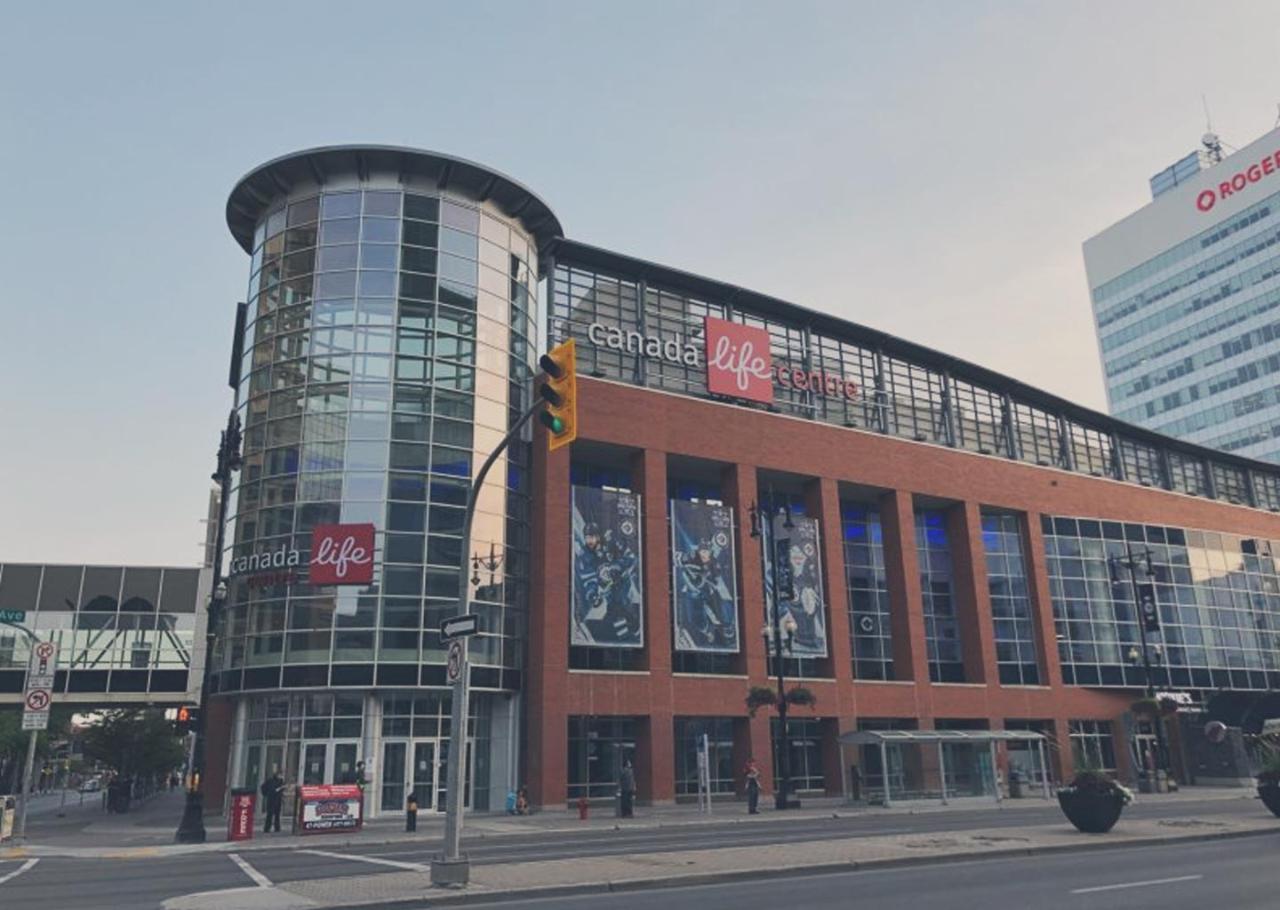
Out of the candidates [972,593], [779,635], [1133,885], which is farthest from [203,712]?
[972,593]

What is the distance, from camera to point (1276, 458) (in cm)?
10700

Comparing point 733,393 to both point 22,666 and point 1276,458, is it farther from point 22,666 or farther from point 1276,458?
point 1276,458

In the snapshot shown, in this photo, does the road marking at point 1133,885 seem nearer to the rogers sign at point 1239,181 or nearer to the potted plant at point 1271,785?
the potted plant at point 1271,785

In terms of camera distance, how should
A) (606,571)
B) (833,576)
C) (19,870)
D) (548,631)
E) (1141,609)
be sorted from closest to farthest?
1. (19,870)
2. (548,631)
3. (606,571)
4. (833,576)
5. (1141,609)

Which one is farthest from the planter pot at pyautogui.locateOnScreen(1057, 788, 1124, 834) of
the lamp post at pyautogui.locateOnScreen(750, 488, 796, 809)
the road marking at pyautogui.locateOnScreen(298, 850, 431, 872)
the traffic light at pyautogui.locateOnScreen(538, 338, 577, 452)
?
the traffic light at pyautogui.locateOnScreen(538, 338, 577, 452)

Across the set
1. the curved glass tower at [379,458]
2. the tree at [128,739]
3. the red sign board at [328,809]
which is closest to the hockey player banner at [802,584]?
the curved glass tower at [379,458]

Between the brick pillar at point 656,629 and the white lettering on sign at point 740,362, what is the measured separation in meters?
6.73

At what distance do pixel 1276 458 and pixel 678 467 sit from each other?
9174cm

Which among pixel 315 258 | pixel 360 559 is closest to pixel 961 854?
pixel 360 559

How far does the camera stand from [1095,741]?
182 ft

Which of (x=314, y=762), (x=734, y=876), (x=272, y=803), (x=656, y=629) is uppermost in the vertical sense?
(x=656, y=629)

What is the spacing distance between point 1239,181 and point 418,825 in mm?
126362

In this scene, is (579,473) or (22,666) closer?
(579,473)

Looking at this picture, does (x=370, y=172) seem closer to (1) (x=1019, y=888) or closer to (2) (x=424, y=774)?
(2) (x=424, y=774)
